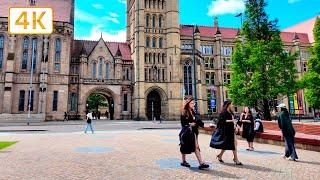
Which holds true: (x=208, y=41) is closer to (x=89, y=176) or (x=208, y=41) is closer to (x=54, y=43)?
(x=54, y=43)

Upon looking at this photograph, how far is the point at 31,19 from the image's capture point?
1025 cm

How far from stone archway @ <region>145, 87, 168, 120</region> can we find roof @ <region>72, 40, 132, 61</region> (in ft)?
28.4

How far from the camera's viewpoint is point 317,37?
89.5ft

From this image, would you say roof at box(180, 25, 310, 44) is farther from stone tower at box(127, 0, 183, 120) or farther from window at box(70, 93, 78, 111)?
window at box(70, 93, 78, 111)

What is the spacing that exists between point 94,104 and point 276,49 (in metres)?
60.3

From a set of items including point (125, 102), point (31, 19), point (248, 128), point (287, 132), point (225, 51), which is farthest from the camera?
point (225, 51)

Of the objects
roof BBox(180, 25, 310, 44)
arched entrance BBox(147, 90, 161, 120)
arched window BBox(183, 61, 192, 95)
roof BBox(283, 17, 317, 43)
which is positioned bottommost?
arched entrance BBox(147, 90, 161, 120)

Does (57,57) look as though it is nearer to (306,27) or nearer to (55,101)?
(55,101)

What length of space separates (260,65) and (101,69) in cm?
3373

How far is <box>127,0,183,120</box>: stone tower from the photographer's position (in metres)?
51.2

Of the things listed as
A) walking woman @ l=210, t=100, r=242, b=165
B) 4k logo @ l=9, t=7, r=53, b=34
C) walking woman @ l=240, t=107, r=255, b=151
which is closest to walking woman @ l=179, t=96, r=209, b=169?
walking woman @ l=210, t=100, r=242, b=165

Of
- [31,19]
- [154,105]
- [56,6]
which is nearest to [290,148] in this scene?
[31,19]

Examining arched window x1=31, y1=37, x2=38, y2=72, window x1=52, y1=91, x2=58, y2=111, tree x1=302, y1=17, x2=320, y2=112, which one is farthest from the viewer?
arched window x1=31, y1=37, x2=38, y2=72

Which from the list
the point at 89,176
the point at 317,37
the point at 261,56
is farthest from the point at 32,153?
the point at 317,37
